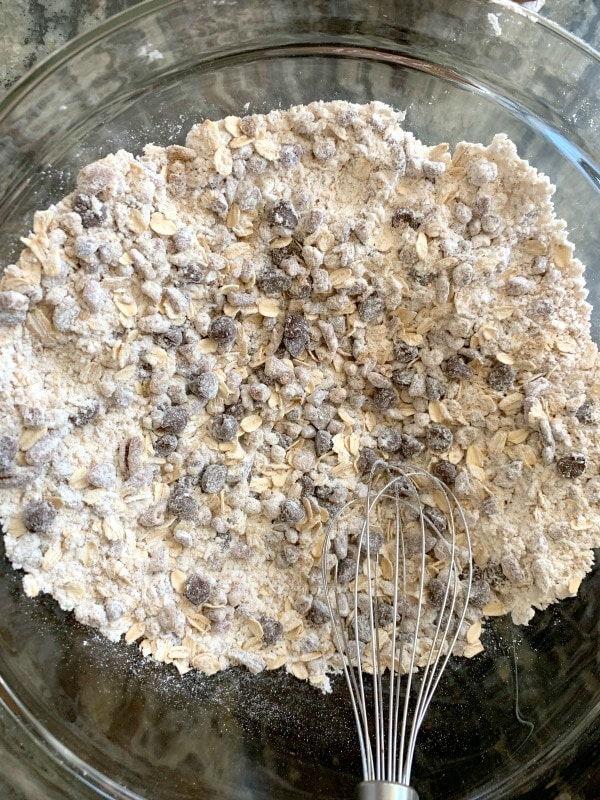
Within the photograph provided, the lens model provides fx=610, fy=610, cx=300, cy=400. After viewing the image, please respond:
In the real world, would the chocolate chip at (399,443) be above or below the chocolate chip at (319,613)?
above

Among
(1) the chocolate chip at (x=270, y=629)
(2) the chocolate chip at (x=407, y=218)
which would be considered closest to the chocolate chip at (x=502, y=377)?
(2) the chocolate chip at (x=407, y=218)

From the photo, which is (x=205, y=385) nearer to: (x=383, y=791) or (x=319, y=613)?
(x=319, y=613)

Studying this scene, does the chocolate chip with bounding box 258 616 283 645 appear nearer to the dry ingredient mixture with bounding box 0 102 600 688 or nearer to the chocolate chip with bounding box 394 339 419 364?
the dry ingredient mixture with bounding box 0 102 600 688

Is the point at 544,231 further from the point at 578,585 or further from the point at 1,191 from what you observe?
the point at 1,191

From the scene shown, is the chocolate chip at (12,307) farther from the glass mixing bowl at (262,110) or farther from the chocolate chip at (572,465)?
the chocolate chip at (572,465)

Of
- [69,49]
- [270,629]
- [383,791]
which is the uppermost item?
[69,49]

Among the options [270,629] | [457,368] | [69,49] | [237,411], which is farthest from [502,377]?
[69,49]
